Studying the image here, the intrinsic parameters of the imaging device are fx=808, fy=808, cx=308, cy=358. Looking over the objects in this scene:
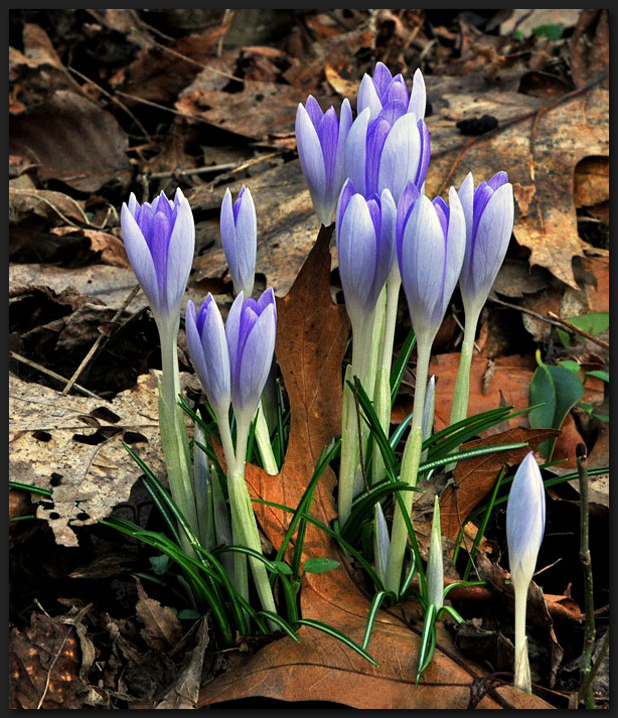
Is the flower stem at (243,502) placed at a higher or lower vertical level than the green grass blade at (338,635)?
higher

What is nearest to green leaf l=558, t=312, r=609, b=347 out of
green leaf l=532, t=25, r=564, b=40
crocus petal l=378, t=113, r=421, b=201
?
crocus petal l=378, t=113, r=421, b=201

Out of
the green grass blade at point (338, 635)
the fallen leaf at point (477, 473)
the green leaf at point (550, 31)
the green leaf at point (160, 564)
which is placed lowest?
the green grass blade at point (338, 635)

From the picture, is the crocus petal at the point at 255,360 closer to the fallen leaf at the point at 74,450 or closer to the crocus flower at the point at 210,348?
the crocus flower at the point at 210,348

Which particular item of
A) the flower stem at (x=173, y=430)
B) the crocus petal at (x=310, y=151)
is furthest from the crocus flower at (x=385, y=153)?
the flower stem at (x=173, y=430)

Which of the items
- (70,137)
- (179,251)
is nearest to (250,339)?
(179,251)

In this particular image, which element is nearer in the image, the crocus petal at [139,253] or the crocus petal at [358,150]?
the crocus petal at [139,253]

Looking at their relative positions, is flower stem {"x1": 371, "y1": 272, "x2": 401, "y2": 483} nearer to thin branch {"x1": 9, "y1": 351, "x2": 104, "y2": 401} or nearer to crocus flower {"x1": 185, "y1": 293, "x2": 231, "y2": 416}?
crocus flower {"x1": 185, "y1": 293, "x2": 231, "y2": 416}

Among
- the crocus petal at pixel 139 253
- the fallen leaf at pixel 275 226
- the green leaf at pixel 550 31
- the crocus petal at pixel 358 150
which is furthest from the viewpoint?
the green leaf at pixel 550 31

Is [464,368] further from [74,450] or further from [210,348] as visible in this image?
[74,450]
